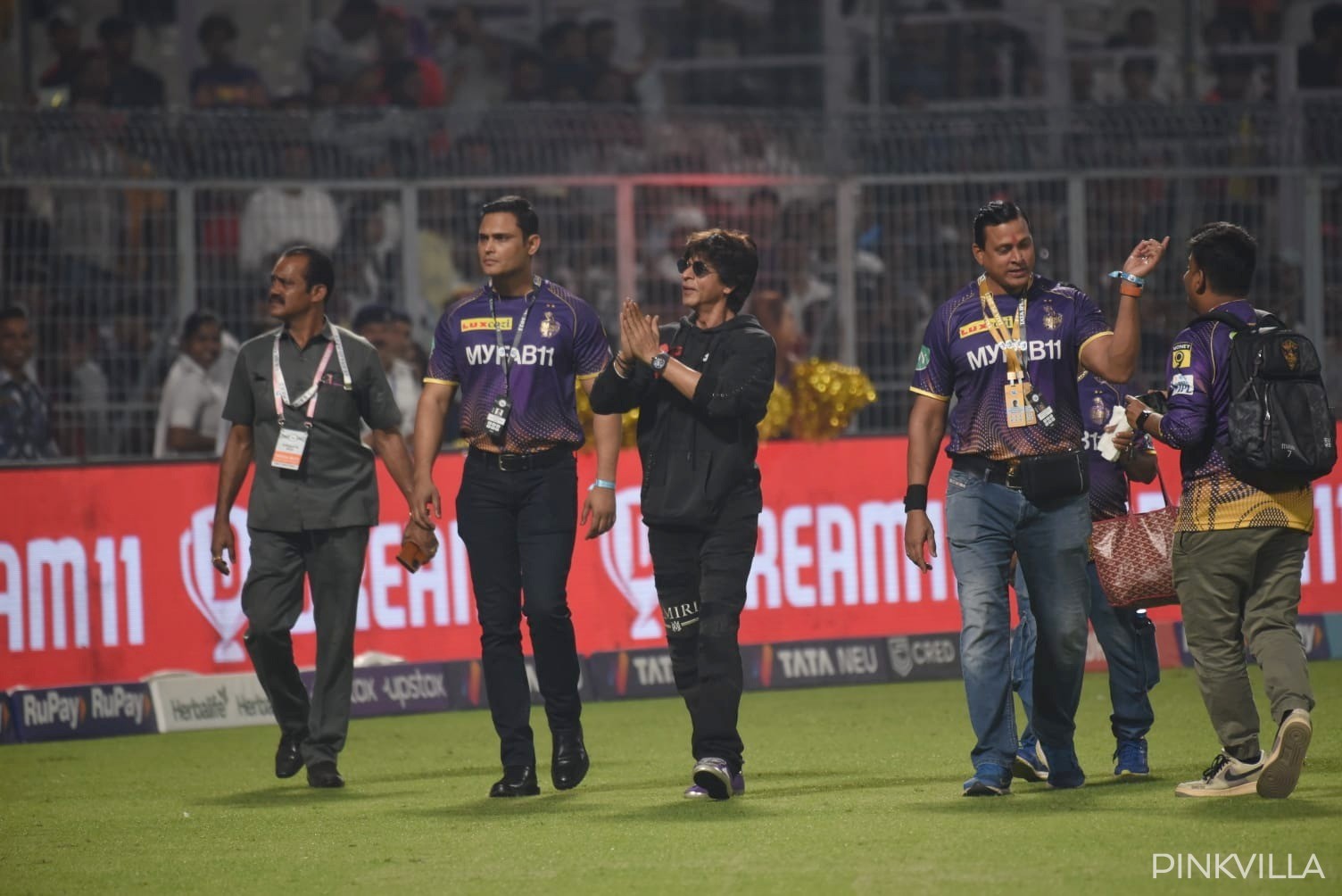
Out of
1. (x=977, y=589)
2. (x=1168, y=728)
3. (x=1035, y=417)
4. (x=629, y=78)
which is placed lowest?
(x=1168, y=728)

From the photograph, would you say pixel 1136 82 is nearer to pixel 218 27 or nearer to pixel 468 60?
pixel 468 60

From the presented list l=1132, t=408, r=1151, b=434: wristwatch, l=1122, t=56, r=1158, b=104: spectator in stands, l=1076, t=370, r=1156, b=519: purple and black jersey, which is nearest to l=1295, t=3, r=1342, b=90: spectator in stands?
l=1122, t=56, r=1158, b=104: spectator in stands

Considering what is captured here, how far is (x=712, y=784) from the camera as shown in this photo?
26.0 feet

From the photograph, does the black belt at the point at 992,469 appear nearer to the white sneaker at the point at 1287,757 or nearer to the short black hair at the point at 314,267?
the white sneaker at the point at 1287,757

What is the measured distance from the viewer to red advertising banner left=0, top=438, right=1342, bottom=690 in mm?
11938

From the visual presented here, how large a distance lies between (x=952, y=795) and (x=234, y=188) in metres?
7.95

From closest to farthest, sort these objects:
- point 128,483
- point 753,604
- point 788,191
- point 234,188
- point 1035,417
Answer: point 1035,417
point 128,483
point 753,604
point 234,188
point 788,191

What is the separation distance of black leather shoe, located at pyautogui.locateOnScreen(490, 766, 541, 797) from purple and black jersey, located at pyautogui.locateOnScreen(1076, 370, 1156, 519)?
2573 mm

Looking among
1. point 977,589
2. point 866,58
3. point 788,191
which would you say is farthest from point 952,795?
point 866,58

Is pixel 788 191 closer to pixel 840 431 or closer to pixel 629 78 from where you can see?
pixel 840 431

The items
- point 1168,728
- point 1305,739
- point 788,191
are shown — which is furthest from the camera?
point 788,191

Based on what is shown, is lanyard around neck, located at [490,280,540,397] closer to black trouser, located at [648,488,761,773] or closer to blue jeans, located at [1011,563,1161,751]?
black trouser, located at [648,488,761,773]

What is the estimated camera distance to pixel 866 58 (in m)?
20.0

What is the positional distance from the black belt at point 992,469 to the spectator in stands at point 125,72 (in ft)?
40.7
